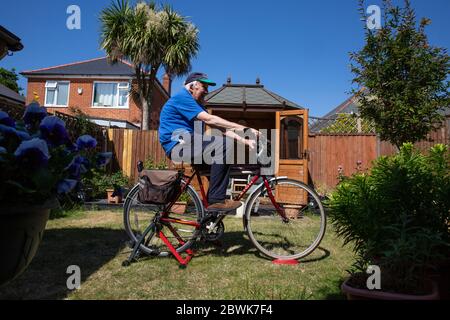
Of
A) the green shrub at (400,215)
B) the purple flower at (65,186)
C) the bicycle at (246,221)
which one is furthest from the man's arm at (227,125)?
the purple flower at (65,186)

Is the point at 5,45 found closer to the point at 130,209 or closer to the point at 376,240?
the point at 130,209

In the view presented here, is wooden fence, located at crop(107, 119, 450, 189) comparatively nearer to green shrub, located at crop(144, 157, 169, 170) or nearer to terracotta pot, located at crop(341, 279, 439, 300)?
green shrub, located at crop(144, 157, 169, 170)

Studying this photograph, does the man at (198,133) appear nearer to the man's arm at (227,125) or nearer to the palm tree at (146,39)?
the man's arm at (227,125)

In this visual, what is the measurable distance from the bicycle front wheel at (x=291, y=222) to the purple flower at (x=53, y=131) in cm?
189

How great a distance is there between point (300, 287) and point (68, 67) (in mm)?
25577

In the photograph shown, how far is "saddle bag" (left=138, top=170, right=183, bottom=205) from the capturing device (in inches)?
107

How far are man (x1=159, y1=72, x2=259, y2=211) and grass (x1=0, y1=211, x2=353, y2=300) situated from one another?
1.89 ft

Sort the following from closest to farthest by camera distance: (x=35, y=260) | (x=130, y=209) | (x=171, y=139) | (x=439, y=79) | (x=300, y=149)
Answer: (x=35, y=260) → (x=171, y=139) → (x=130, y=209) → (x=439, y=79) → (x=300, y=149)

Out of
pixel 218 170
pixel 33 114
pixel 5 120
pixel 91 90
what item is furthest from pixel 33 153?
pixel 91 90

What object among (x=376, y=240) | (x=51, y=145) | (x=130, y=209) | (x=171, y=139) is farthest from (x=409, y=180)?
(x=130, y=209)

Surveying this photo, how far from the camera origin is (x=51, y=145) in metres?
1.36

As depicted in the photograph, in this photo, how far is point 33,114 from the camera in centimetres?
145

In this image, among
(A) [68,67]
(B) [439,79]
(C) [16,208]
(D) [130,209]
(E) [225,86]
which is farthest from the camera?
(A) [68,67]

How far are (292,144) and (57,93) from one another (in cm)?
2011
